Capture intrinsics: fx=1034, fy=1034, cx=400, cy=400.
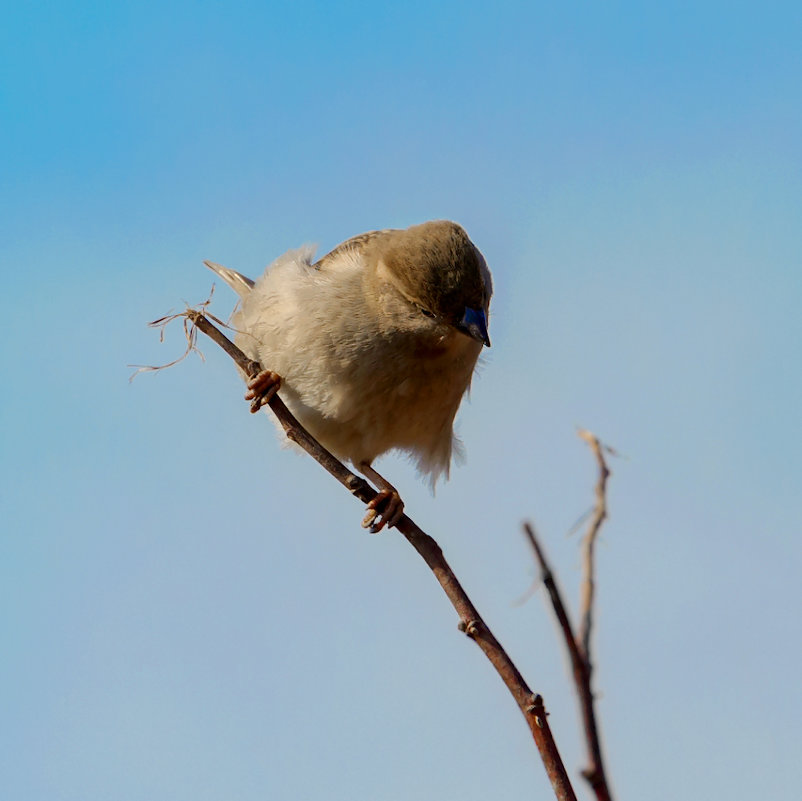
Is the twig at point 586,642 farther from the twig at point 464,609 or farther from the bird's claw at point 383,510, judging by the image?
the bird's claw at point 383,510

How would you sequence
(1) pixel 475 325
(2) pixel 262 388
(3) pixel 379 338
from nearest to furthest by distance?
(1) pixel 475 325 → (3) pixel 379 338 → (2) pixel 262 388

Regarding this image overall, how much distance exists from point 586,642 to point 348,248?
421 centimetres

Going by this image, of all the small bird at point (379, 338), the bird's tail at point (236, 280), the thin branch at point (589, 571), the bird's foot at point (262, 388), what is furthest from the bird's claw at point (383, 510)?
the thin branch at point (589, 571)

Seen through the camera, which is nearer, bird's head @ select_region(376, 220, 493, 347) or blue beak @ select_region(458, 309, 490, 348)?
blue beak @ select_region(458, 309, 490, 348)

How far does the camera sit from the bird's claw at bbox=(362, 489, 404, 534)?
15.7 feet

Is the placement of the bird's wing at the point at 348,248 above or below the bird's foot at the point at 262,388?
above

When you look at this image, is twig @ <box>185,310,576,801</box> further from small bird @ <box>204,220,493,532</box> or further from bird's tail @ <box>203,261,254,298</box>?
bird's tail @ <box>203,261,254,298</box>

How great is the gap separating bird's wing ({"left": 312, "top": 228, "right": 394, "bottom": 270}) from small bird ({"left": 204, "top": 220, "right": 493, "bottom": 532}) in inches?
5.6

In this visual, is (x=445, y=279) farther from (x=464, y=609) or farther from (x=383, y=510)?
A: (x=464, y=609)

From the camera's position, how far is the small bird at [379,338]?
474 centimetres

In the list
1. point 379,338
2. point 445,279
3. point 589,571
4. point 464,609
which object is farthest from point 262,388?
point 589,571

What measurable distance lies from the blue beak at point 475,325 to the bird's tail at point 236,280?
5.65 ft

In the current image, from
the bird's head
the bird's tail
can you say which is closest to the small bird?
the bird's head

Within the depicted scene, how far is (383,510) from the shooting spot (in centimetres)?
484
